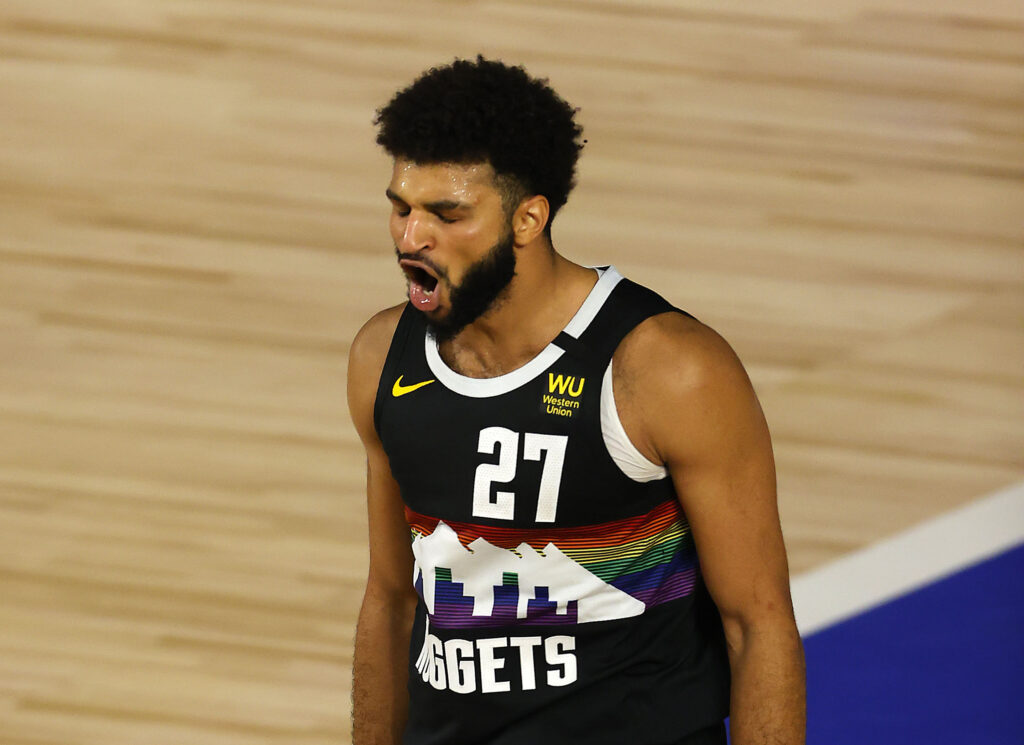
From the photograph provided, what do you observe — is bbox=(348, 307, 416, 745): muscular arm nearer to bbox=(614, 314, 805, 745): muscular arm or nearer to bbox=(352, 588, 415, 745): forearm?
bbox=(352, 588, 415, 745): forearm

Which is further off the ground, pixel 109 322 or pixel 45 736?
pixel 109 322

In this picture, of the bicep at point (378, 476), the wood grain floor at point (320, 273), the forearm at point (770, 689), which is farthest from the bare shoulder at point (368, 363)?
the wood grain floor at point (320, 273)

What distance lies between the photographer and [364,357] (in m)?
1.65

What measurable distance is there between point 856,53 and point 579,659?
2.58 meters

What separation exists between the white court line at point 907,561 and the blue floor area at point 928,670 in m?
0.04

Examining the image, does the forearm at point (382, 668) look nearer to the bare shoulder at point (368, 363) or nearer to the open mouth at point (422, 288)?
the bare shoulder at point (368, 363)

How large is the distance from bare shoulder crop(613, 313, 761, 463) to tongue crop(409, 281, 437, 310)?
0.20 m

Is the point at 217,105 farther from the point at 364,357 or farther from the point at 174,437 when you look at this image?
the point at 364,357

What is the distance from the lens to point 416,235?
1438 mm

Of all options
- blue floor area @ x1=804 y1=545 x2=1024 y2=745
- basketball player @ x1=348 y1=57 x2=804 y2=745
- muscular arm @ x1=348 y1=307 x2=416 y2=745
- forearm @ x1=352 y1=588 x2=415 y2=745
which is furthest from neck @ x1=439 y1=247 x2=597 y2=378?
blue floor area @ x1=804 y1=545 x2=1024 y2=745

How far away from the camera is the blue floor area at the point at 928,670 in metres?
2.80

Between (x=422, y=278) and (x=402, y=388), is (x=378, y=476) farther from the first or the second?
(x=422, y=278)

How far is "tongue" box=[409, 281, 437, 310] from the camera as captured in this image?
147cm

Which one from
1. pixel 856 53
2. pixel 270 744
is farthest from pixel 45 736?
pixel 856 53
